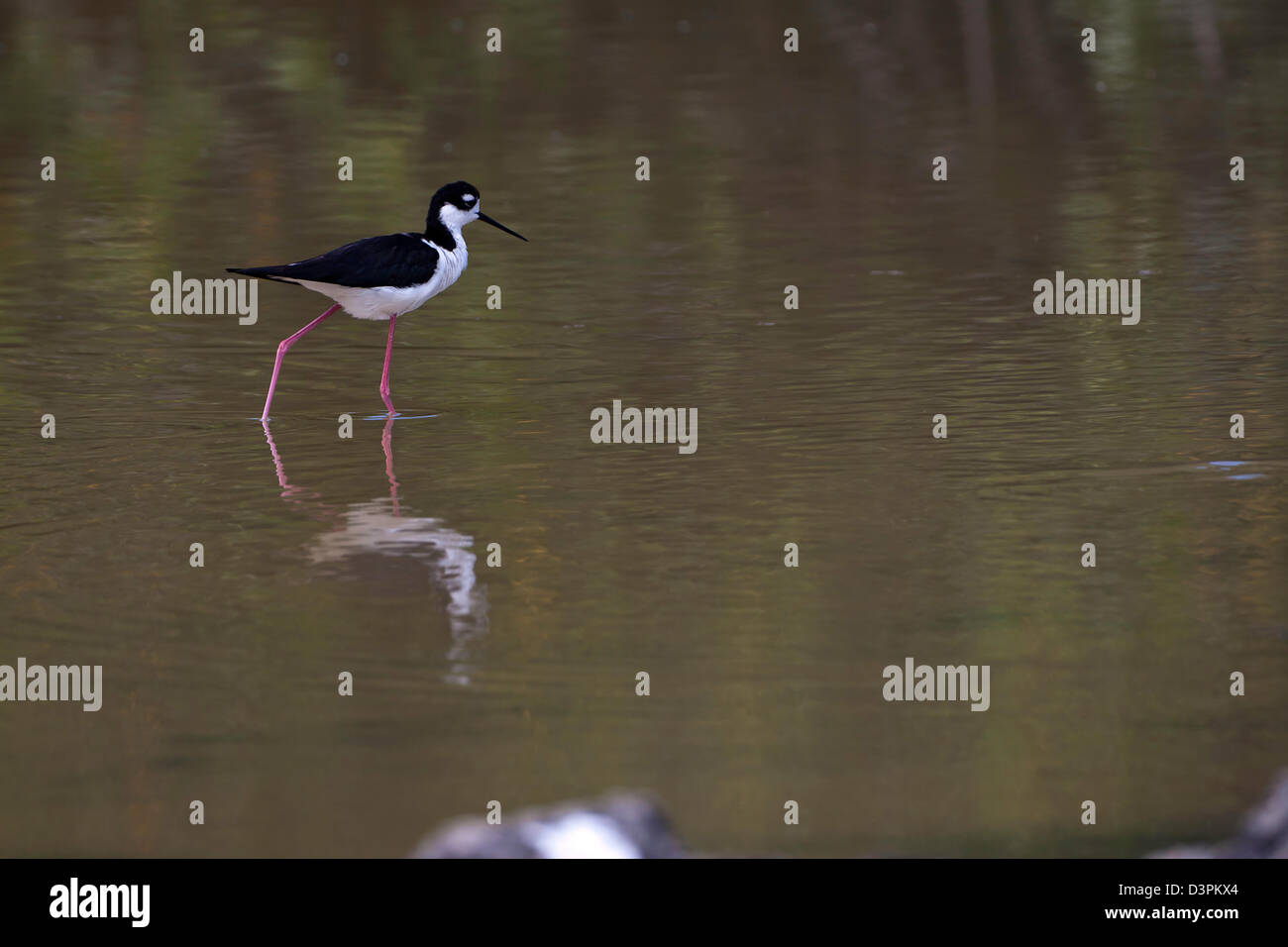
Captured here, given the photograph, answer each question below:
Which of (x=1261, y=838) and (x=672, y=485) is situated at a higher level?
(x=672, y=485)

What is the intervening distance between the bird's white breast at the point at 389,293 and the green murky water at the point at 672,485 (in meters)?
0.45

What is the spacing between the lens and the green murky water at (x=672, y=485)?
6211mm

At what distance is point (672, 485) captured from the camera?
9453 millimetres

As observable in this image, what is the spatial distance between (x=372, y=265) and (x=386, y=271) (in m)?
0.08

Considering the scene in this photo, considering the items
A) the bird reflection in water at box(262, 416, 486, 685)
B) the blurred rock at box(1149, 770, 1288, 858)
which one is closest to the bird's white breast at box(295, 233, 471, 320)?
the bird reflection in water at box(262, 416, 486, 685)

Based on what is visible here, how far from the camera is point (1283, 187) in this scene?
16.9 metres

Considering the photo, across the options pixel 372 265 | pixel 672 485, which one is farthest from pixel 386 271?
pixel 672 485

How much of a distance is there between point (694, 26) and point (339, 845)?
22990 millimetres

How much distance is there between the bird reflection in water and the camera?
7551 millimetres

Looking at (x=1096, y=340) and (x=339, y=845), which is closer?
(x=339, y=845)

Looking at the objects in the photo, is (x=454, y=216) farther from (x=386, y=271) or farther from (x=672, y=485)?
(x=672, y=485)
